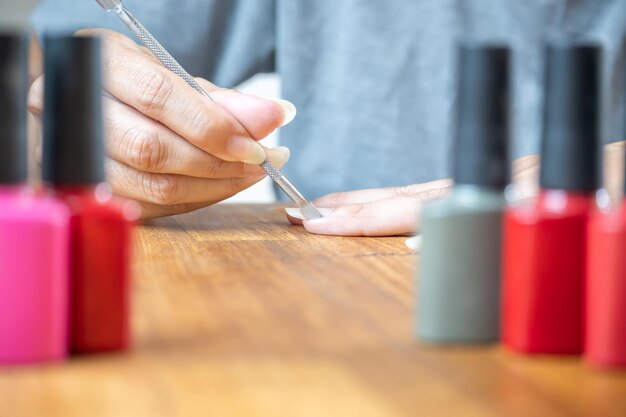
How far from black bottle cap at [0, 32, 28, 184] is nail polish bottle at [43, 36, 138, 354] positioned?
0.05 ft

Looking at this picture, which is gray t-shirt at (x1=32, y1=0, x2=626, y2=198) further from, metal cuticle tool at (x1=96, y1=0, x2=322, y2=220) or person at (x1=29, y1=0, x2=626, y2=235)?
metal cuticle tool at (x1=96, y1=0, x2=322, y2=220)

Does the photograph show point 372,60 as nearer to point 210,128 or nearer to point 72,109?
point 210,128

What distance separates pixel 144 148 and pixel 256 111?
0.44 feet

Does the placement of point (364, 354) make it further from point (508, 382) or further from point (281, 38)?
point (281, 38)

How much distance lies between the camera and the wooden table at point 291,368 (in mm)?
400

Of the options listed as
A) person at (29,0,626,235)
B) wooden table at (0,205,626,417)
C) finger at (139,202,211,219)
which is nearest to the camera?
wooden table at (0,205,626,417)

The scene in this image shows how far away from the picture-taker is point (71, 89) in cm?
45

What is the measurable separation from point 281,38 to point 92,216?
1.15 meters

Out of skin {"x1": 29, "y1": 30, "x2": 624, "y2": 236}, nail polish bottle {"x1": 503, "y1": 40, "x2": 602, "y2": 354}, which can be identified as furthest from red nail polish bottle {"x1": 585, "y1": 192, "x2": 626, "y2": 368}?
skin {"x1": 29, "y1": 30, "x2": 624, "y2": 236}

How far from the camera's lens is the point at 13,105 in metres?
0.44

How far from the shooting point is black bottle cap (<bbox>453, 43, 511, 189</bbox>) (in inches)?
18.2

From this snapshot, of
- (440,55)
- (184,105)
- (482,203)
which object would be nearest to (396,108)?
(440,55)

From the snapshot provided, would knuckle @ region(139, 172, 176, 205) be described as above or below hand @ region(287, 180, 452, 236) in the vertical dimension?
above

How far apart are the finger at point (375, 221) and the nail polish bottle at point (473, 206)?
45 cm
